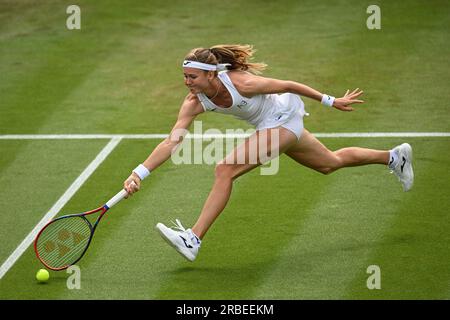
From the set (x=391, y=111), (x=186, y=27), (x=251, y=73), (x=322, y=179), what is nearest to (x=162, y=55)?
(x=186, y=27)

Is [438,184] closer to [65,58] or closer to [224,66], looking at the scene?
[224,66]

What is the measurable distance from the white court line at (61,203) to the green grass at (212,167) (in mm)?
81

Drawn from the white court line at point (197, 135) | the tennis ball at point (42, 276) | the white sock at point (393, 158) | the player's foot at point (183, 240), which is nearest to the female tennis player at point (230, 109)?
the player's foot at point (183, 240)

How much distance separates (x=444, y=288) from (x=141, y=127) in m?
5.73

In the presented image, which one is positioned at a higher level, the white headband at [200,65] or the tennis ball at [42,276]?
the white headband at [200,65]

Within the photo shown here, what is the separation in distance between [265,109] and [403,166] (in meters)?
1.79

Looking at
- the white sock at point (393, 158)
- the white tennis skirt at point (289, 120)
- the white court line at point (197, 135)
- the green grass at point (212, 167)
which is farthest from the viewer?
the white court line at point (197, 135)

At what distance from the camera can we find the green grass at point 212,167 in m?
9.69

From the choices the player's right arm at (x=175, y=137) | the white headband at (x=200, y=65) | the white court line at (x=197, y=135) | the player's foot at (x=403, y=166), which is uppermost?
the white headband at (x=200, y=65)

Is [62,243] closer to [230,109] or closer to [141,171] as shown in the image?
[141,171]

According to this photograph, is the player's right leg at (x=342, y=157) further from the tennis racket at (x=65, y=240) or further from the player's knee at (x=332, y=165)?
the tennis racket at (x=65, y=240)

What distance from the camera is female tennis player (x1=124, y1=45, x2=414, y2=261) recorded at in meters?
9.76

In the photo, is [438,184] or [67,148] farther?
[67,148]

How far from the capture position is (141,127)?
13.9m
